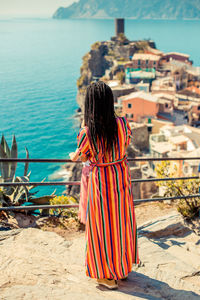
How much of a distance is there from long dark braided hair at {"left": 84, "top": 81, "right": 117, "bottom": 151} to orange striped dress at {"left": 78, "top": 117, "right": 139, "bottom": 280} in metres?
0.06

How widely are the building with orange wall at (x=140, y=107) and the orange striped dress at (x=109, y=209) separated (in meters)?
40.8

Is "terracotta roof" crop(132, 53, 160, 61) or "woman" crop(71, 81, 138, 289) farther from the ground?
"terracotta roof" crop(132, 53, 160, 61)

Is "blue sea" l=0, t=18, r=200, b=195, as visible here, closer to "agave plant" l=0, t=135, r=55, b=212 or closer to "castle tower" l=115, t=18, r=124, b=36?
"castle tower" l=115, t=18, r=124, b=36

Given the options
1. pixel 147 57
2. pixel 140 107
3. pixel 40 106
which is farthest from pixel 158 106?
pixel 40 106

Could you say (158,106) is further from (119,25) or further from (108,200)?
(119,25)

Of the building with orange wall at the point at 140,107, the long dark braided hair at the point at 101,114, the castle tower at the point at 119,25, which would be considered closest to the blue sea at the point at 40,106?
the building with orange wall at the point at 140,107

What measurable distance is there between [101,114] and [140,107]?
136ft

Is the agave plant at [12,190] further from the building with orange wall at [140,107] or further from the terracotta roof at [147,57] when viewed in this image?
the terracotta roof at [147,57]

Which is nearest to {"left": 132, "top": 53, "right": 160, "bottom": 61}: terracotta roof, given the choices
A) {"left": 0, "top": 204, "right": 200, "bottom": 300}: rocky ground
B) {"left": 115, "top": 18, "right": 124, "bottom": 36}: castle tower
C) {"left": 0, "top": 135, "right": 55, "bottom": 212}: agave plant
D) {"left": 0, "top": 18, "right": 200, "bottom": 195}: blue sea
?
{"left": 0, "top": 18, "right": 200, "bottom": 195}: blue sea

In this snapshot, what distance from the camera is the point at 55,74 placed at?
102 metres

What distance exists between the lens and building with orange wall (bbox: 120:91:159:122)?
4341 centimetres

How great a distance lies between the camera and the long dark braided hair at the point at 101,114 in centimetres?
271

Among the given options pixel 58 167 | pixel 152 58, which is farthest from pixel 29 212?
pixel 152 58

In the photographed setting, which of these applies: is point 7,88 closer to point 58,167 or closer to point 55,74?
point 55,74
